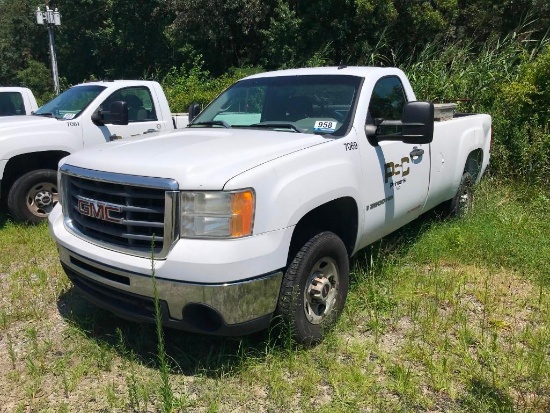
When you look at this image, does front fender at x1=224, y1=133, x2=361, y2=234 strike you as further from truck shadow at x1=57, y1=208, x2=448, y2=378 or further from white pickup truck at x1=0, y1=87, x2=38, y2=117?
white pickup truck at x1=0, y1=87, x2=38, y2=117

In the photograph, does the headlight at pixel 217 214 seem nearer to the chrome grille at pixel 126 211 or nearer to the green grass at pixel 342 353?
the chrome grille at pixel 126 211

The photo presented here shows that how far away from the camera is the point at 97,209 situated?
315 cm

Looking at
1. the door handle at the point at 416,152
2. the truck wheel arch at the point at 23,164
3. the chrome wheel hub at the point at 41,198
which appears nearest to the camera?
the door handle at the point at 416,152

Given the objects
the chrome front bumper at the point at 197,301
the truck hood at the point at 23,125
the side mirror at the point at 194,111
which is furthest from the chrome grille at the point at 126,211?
the truck hood at the point at 23,125

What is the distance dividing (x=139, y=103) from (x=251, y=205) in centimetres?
521

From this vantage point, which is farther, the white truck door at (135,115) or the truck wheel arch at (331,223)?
the white truck door at (135,115)

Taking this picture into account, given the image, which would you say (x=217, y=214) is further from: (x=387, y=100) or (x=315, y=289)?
(x=387, y=100)

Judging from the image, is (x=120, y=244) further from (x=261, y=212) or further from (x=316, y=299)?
(x=316, y=299)

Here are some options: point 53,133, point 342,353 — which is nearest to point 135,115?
point 53,133

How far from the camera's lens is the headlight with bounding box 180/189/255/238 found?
277 centimetres

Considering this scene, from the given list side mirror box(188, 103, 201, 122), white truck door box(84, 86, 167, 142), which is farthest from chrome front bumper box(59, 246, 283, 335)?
white truck door box(84, 86, 167, 142)

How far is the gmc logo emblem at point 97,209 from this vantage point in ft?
10.0

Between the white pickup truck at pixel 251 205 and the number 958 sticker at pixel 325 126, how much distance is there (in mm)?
13

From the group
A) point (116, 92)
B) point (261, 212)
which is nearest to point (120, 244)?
point (261, 212)
